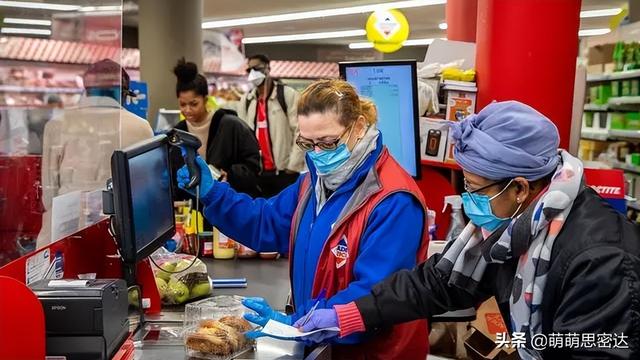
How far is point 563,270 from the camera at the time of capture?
1.49 metres

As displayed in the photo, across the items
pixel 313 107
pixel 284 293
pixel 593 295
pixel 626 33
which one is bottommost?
pixel 284 293

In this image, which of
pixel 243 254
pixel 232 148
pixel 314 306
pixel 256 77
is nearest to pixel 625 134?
pixel 256 77

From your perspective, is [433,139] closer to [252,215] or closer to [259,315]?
[252,215]

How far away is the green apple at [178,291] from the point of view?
8.25ft

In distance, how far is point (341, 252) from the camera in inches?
79.6

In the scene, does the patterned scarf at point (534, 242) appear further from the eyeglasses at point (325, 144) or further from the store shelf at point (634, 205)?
the store shelf at point (634, 205)

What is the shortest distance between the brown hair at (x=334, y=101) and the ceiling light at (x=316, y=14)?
406 inches

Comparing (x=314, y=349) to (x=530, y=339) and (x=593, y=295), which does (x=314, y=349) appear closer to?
(x=530, y=339)

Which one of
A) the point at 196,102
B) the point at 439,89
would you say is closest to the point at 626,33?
the point at 439,89

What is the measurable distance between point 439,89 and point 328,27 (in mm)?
13072

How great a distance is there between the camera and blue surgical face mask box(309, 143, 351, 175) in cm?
209

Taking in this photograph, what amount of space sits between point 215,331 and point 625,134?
6.84 m

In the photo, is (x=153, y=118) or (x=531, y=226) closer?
(x=531, y=226)

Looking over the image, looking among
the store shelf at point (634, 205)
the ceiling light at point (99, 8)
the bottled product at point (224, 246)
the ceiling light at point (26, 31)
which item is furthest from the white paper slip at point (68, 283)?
the store shelf at point (634, 205)
